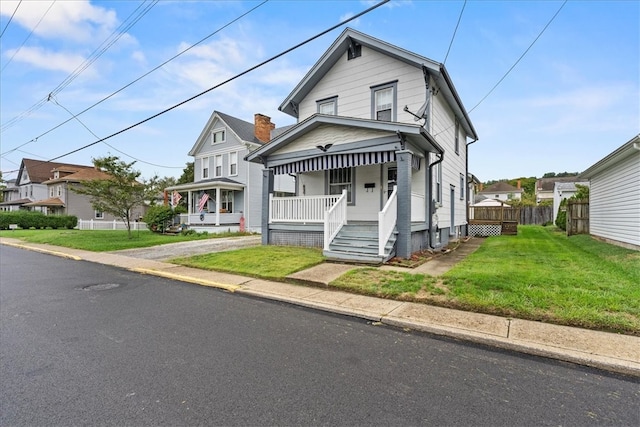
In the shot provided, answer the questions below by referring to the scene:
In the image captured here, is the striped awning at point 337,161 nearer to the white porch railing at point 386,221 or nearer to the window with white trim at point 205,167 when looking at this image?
the white porch railing at point 386,221

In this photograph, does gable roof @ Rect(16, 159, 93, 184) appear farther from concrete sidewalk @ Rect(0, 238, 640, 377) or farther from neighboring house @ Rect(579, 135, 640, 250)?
neighboring house @ Rect(579, 135, 640, 250)

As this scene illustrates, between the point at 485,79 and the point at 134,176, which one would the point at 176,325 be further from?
the point at 134,176

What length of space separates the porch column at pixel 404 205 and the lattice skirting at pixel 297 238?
3.01 metres

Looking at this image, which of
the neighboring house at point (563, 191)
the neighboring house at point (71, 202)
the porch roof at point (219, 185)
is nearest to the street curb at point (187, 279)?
the porch roof at point (219, 185)

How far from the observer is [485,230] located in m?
19.2

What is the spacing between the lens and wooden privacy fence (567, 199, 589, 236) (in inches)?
673

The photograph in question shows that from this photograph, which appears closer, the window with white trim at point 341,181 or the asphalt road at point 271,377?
the asphalt road at point 271,377

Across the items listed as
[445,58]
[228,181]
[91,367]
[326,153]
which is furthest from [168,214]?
[91,367]

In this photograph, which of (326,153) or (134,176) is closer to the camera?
(326,153)

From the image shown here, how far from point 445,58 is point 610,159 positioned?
6.80 m

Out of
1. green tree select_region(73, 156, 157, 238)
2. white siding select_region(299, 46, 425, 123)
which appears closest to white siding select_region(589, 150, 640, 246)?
white siding select_region(299, 46, 425, 123)

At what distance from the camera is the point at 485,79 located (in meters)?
12.7

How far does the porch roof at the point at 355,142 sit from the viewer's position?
939 cm

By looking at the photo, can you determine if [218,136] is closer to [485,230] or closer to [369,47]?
[369,47]
